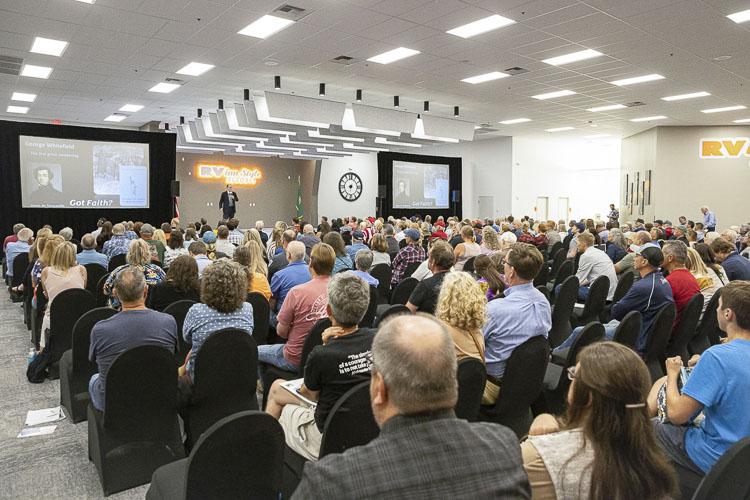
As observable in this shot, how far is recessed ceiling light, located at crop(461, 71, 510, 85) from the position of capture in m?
9.73

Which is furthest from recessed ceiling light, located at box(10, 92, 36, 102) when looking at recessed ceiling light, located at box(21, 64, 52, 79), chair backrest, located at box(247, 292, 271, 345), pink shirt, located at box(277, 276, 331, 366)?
pink shirt, located at box(277, 276, 331, 366)

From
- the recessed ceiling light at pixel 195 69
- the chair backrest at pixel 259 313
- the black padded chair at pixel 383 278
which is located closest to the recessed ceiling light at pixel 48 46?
the recessed ceiling light at pixel 195 69

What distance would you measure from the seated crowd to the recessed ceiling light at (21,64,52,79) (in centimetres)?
607

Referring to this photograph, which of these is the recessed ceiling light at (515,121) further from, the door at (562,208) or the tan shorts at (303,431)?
the tan shorts at (303,431)

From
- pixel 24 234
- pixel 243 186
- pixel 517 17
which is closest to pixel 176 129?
pixel 243 186

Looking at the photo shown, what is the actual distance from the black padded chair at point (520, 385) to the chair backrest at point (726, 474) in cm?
122

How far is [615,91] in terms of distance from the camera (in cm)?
1112

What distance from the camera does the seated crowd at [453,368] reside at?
39.9 inches

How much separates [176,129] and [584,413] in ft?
56.1

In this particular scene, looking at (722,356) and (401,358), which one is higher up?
(401,358)

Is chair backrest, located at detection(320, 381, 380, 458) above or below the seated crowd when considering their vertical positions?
below

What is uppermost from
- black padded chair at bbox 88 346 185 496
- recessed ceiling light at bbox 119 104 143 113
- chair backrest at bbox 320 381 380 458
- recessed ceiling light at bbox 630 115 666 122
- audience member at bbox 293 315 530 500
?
recessed ceiling light at bbox 630 115 666 122

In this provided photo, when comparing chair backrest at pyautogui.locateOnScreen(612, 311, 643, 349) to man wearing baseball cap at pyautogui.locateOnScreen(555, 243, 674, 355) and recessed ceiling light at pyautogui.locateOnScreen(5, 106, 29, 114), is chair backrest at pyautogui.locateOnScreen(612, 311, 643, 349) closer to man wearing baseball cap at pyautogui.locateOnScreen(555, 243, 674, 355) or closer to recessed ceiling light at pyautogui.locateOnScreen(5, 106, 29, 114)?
man wearing baseball cap at pyautogui.locateOnScreen(555, 243, 674, 355)

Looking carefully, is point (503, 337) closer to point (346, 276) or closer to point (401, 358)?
point (346, 276)
